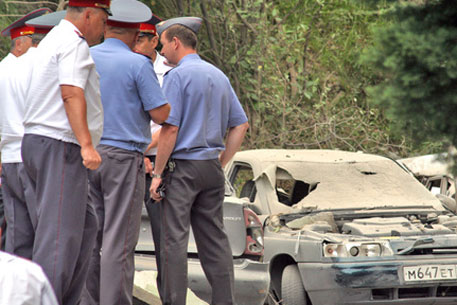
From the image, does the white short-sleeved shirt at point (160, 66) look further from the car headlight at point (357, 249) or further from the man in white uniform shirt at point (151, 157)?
the car headlight at point (357, 249)

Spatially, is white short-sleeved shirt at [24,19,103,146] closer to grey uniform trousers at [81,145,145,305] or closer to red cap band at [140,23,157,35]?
grey uniform trousers at [81,145,145,305]

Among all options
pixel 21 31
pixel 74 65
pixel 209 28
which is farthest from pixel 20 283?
pixel 209 28

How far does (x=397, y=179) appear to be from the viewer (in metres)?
9.01

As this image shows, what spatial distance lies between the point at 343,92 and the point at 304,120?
158cm

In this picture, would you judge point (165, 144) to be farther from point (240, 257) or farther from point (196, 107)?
point (240, 257)

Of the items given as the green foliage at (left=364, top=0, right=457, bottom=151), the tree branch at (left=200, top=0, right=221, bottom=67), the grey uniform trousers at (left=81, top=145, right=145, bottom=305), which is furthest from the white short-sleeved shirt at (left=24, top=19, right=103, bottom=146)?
the tree branch at (left=200, top=0, right=221, bottom=67)

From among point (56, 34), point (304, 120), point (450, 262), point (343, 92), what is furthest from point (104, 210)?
point (343, 92)

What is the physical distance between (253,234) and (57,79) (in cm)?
310

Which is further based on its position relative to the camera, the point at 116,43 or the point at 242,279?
the point at 242,279

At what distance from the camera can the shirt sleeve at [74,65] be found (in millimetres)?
4637

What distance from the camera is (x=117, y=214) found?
5453 millimetres

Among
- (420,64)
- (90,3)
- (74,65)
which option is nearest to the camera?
(420,64)

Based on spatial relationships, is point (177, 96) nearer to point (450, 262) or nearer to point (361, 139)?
point (450, 262)

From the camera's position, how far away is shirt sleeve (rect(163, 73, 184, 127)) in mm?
6043
